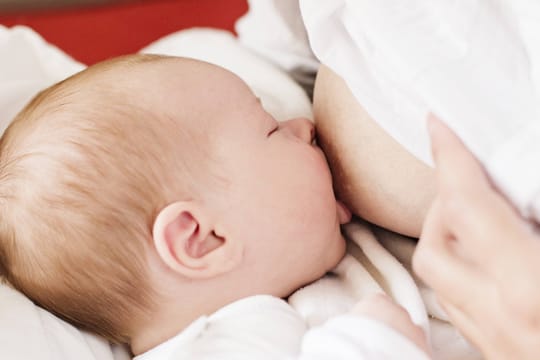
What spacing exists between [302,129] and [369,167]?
0.10 meters

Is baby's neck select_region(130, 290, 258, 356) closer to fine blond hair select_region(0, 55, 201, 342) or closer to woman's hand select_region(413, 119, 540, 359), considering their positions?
fine blond hair select_region(0, 55, 201, 342)

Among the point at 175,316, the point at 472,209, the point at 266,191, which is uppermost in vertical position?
the point at 472,209

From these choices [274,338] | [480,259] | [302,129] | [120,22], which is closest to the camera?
[480,259]

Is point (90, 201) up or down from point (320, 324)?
up

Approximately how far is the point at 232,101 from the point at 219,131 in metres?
0.05

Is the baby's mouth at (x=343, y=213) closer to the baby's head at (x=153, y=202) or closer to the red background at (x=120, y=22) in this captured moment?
the baby's head at (x=153, y=202)

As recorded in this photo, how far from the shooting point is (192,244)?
0.70 m

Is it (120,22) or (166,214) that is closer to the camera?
(166,214)

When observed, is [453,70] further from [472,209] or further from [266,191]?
[266,191]

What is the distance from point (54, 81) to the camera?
1014mm

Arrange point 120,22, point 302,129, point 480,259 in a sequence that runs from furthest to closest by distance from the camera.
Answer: point 120,22 < point 302,129 < point 480,259

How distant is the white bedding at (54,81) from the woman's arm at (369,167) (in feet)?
0.27

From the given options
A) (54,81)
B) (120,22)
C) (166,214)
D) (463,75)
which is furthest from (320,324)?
(120,22)

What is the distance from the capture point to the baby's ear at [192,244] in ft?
2.22
